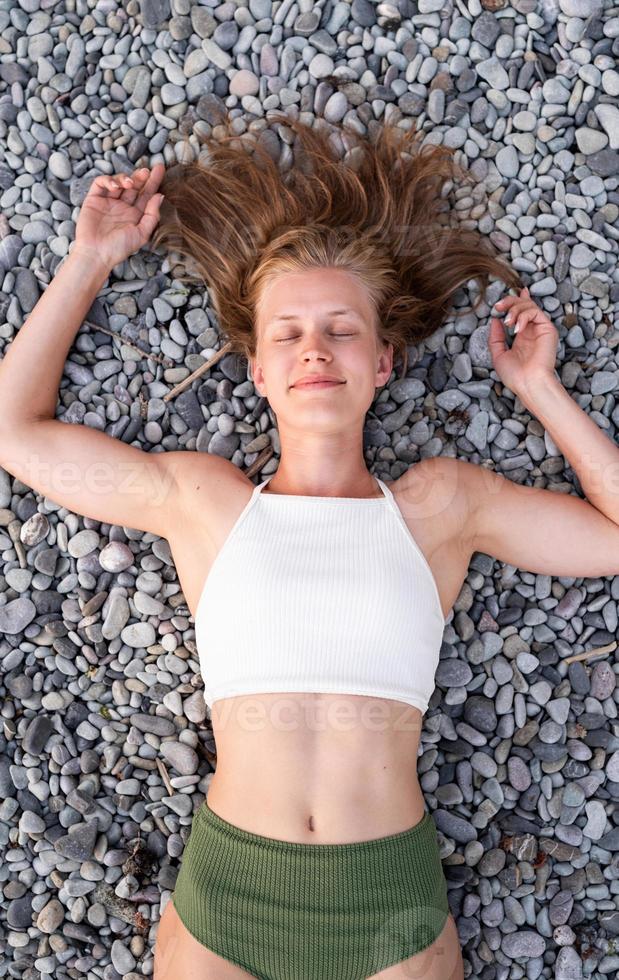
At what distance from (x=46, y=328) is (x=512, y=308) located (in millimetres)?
1659

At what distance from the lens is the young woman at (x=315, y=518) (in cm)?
250

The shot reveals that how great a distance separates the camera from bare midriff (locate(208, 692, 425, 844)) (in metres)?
2.52

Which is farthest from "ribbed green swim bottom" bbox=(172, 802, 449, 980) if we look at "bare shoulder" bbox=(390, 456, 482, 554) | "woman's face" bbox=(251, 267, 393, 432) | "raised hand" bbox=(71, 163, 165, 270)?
"raised hand" bbox=(71, 163, 165, 270)

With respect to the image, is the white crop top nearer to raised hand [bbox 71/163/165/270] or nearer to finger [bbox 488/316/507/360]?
finger [bbox 488/316/507/360]

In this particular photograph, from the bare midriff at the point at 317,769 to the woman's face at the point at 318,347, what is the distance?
880mm

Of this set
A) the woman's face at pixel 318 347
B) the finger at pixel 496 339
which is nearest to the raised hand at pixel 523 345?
the finger at pixel 496 339

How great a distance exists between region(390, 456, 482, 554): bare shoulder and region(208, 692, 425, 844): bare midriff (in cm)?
59

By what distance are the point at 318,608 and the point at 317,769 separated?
48cm

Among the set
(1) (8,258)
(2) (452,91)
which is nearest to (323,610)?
(1) (8,258)

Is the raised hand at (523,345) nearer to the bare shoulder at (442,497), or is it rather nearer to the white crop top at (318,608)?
the bare shoulder at (442,497)

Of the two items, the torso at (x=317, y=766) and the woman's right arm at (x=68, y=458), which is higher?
the woman's right arm at (x=68, y=458)

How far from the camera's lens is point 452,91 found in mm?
3262

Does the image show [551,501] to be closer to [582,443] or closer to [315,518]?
[582,443]

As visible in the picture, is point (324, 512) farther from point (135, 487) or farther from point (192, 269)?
point (192, 269)
